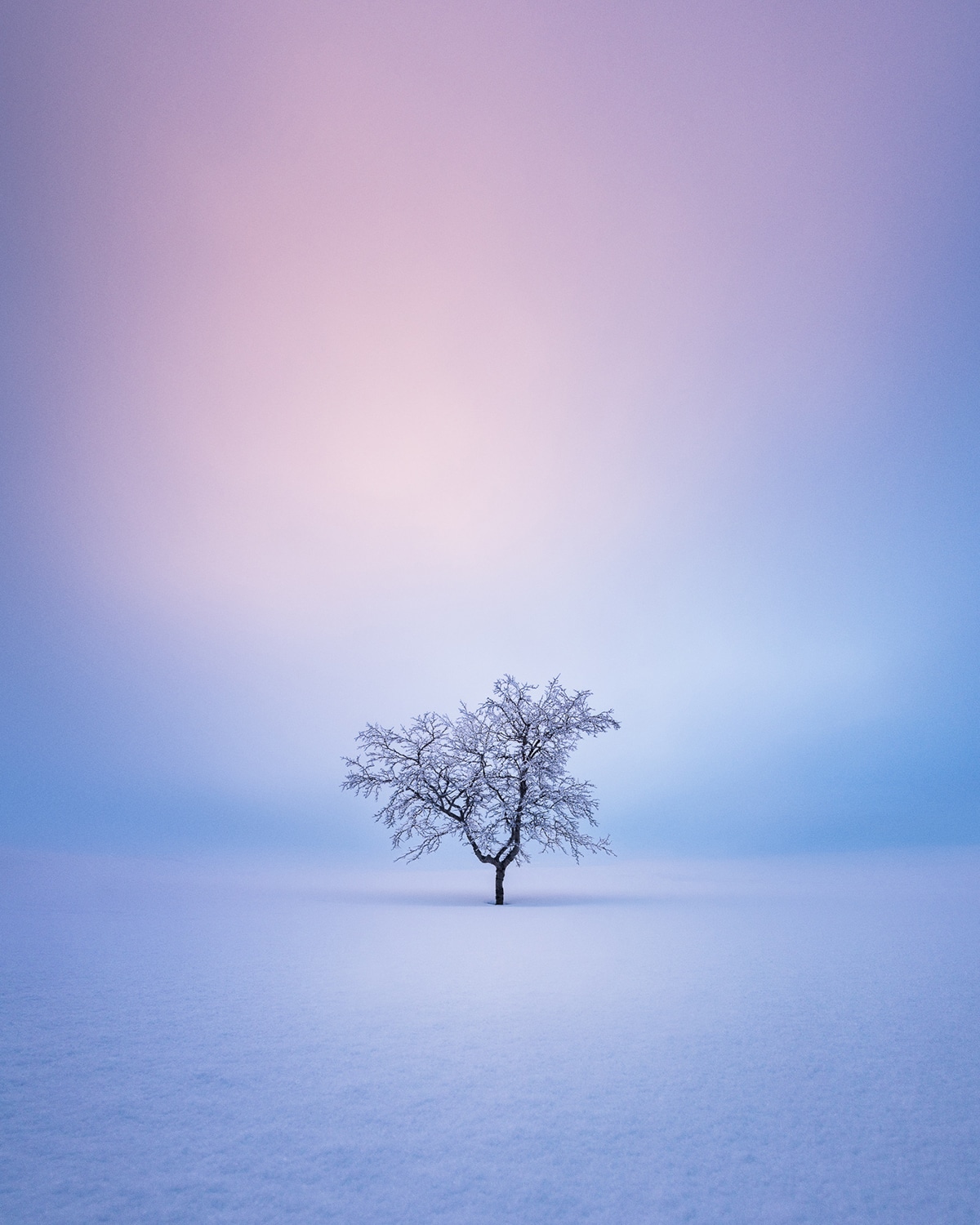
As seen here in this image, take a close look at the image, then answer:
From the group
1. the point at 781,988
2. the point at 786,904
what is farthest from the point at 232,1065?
the point at 786,904

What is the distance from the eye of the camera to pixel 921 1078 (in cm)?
537

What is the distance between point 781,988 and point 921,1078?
9.81 ft

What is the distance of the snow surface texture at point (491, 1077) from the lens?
12.3 feet

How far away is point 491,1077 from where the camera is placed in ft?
17.7

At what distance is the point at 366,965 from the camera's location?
973cm

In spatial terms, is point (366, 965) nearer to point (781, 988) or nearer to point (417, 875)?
point (781, 988)

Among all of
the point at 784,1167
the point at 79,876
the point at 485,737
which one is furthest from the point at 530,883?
the point at 784,1167

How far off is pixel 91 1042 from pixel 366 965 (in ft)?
13.5

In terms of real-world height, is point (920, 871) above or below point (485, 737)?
below

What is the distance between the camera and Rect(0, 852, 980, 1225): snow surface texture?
147 inches

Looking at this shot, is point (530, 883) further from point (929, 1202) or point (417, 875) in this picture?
point (929, 1202)

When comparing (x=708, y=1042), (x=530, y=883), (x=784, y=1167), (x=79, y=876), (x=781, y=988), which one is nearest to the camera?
(x=784, y=1167)

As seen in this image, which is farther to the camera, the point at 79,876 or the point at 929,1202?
the point at 79,876

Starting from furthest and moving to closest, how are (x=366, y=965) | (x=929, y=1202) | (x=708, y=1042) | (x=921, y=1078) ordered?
(x=366, y=965) < (x=708, y=1042) < (x=921, y=1078) < (x=929, y=1202)
